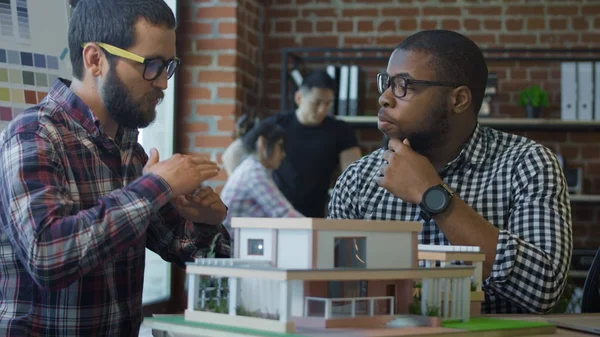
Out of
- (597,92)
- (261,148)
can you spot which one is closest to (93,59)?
(261,148)

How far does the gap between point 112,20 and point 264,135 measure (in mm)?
2538

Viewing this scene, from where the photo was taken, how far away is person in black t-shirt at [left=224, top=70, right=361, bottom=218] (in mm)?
4730

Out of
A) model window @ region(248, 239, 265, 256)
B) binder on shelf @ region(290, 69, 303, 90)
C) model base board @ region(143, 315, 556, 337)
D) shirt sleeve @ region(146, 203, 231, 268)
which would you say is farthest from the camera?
binder on shelf @ region(290, 69, 303, 90)

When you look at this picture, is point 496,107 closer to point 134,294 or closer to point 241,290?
point 134,294

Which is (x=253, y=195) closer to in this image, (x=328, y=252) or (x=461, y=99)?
(x=461, y=99)

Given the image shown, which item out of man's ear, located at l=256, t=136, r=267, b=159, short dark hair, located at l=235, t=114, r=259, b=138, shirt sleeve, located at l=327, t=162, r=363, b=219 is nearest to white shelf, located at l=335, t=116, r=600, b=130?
short dark hair, located at l=235, t=114, r=259, b=138

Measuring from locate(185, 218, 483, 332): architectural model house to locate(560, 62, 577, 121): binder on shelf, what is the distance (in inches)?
156

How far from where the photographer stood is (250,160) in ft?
12.8

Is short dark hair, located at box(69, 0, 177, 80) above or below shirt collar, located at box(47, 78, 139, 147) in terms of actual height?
above

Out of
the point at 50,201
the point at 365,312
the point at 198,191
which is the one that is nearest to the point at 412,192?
the point at 198,191

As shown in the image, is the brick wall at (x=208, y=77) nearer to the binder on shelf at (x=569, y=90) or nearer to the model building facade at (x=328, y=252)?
the binder on shelf at (x=569, y=90)

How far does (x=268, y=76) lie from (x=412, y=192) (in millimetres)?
3887

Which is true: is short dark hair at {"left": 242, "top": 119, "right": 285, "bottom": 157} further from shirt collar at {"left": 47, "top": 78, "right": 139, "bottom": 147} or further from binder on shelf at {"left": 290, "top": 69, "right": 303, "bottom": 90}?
shirt collar at {"left": 47, "top": 78, "right": 139, "bottom": 147}

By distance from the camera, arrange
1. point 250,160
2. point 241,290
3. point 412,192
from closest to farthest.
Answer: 1. point 241,290
2. point 412,192
3. point 250,160
